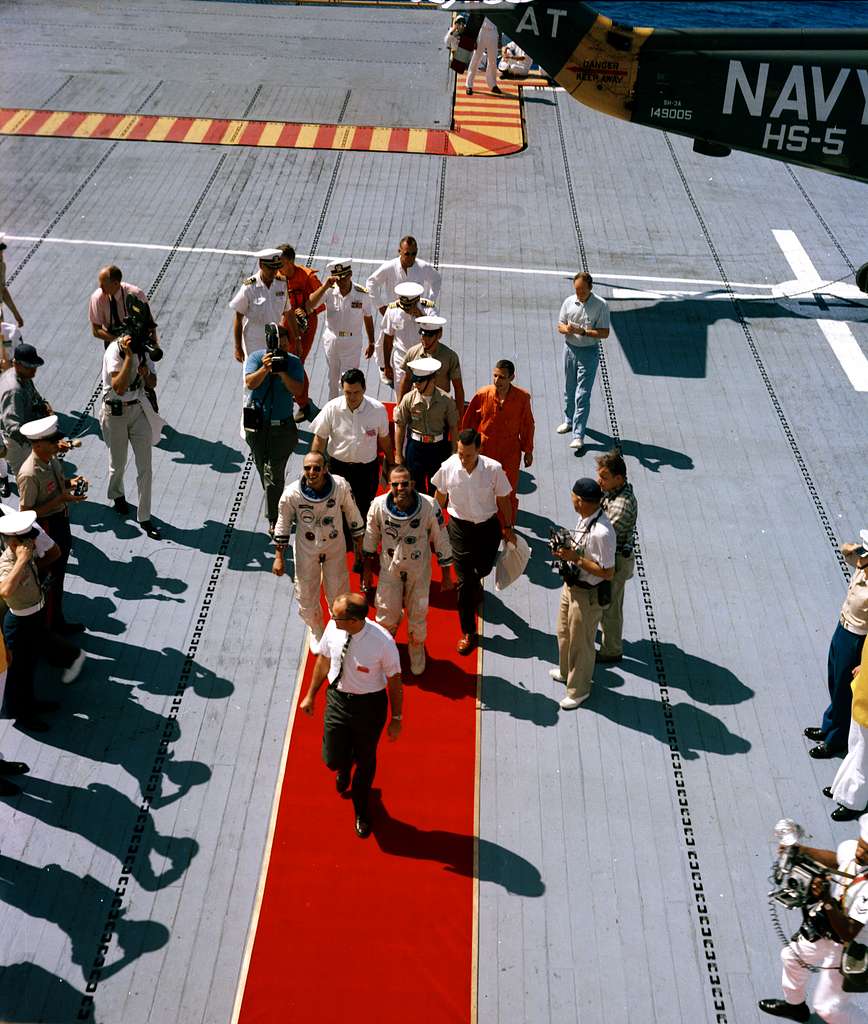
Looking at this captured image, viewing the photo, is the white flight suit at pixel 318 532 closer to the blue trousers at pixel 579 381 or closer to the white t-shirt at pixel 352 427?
the white t-shirt at pixel 352 427

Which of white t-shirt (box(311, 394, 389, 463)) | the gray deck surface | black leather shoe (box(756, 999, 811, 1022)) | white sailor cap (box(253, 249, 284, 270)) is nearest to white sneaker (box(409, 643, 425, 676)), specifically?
the gray deck surface

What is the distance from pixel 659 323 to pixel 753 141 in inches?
98.1

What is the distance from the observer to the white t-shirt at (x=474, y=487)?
22.7ft

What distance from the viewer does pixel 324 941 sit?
18.1 feet

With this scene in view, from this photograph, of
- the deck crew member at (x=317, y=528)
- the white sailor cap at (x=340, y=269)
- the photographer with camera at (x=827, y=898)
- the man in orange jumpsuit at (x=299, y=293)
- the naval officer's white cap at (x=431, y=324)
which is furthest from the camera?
the man in orange jumpsuit at (x=299, y=293)

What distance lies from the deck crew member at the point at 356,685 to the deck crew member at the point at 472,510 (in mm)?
1559

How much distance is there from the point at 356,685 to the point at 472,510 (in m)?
1.84

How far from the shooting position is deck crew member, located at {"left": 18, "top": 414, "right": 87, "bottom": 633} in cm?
672

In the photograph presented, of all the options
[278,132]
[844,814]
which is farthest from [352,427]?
[278,132]

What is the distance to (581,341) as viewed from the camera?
9281 mm

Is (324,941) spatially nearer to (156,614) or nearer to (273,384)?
(156,614)

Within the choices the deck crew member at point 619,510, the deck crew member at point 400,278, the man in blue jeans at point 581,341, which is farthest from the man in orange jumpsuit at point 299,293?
the deck crew member at point 619,510

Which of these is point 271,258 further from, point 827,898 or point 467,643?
point 827,898

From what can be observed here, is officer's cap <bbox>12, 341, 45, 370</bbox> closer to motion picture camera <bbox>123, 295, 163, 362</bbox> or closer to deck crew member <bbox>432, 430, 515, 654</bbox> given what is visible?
motion picture camera <bbox>123, 295, 163, 362</bbox>
